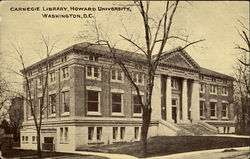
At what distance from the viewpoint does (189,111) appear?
15.5 metres

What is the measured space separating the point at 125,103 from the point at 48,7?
5.29 m

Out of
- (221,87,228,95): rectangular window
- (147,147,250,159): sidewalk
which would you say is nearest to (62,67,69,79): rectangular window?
(147,147,250,159): sidewalk

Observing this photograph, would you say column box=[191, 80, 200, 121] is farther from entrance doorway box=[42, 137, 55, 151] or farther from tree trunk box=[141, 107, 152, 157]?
entrance doorway box=[42, 137, 55, 151]

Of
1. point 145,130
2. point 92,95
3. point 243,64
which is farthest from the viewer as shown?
point 92,95

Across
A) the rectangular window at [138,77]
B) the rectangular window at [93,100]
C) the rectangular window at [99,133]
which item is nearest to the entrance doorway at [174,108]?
the rectangular window at [99,133]

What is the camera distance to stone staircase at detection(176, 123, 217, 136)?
14.3 meters

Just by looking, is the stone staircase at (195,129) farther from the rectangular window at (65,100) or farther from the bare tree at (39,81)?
the bare tree at (39,81)

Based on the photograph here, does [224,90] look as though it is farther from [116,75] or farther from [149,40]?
[149,40]

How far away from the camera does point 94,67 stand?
877 centimetres

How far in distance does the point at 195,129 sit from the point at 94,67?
7.35m

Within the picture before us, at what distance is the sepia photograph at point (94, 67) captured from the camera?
671 cm

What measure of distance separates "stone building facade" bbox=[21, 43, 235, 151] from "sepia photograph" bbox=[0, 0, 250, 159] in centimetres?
4

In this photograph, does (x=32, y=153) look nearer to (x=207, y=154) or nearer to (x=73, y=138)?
(x=73, y=138)

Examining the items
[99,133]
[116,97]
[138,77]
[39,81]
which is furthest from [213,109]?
[39,81]
